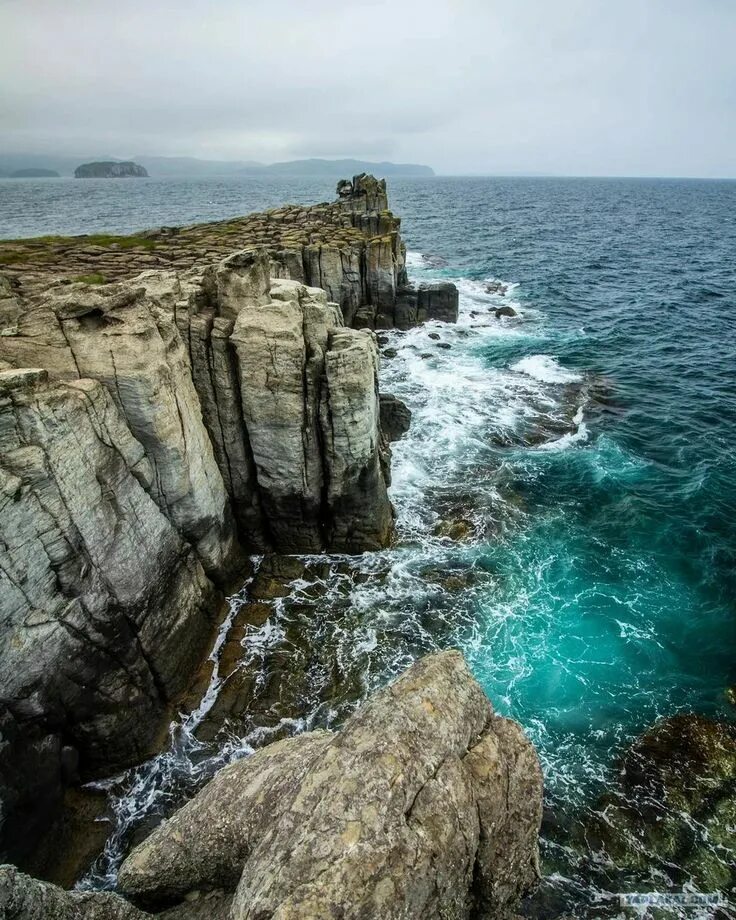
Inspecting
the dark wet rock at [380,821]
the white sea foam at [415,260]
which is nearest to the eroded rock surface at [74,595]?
the dark wet rock at [380,821]

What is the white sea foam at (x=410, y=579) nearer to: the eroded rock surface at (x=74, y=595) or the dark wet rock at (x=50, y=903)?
the eroded rock surface at (x=74, y=595)

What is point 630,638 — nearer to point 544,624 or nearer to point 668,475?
point 544,624

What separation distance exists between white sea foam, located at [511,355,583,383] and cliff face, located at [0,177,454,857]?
78.7ft

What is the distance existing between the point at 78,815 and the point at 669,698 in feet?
66.0

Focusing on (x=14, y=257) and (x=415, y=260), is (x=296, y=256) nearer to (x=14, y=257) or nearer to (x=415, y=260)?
(x=14, y=257)

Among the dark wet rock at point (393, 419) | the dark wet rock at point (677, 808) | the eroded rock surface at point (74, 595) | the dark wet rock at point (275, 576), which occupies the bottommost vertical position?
the dark wet rock at point (677, 808)

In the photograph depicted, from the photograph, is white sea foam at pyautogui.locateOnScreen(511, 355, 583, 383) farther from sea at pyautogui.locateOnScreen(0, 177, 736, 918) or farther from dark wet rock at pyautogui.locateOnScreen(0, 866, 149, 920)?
dark wet rock at pyautogui.locateOnScreen(0, 866, 149, 920)

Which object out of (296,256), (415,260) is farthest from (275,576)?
(415,260)

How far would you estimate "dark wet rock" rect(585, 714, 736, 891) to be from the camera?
47.6ft

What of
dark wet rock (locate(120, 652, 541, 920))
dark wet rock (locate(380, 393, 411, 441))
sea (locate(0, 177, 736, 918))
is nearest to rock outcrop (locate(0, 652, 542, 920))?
dark wet rock (locate(120, 652, 541, 920))

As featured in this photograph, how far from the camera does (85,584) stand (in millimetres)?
14984

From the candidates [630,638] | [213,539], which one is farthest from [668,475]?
[213,539]

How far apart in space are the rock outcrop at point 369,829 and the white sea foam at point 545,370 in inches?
1410

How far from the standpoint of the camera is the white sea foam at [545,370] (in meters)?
42.8
